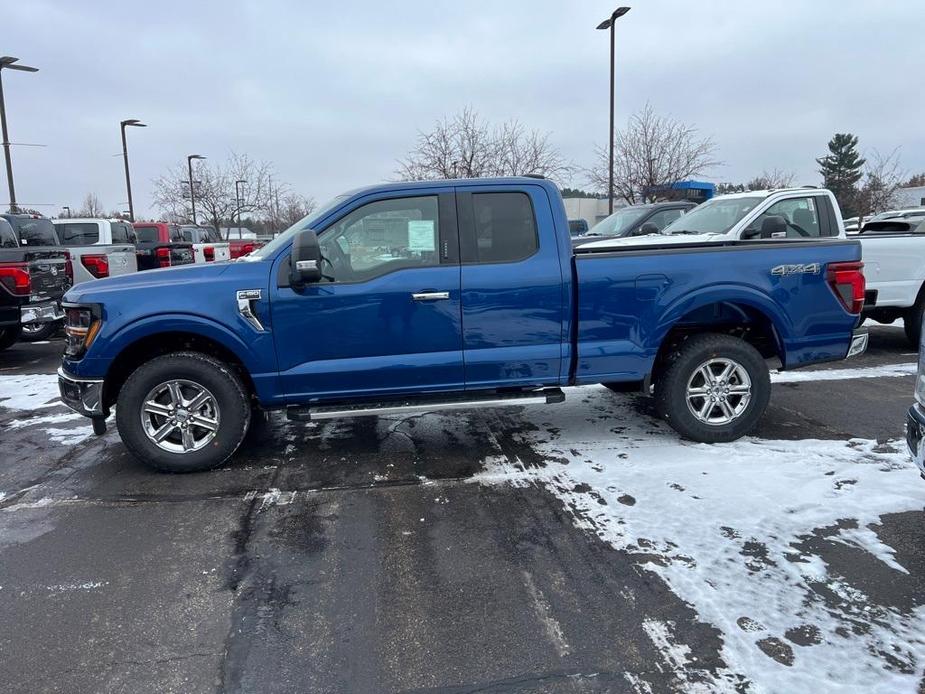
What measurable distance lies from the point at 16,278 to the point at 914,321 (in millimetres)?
11400

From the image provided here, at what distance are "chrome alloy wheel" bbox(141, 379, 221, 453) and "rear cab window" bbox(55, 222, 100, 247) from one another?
11909mm

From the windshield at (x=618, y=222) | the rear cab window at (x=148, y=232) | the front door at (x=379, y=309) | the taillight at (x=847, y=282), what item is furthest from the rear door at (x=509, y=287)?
the rear cab window at (x=148, y=232)

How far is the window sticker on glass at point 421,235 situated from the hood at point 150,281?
1.22 meters

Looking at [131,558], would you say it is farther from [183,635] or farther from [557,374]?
[557,374]

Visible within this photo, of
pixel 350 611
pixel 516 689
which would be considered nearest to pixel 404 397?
pixel 350 611

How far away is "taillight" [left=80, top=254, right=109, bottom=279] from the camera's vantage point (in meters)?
11.3

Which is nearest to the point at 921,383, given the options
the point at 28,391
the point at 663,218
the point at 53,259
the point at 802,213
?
the point at 802,213

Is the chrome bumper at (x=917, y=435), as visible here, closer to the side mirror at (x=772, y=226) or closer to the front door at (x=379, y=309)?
the front door at (x=379, y=309)

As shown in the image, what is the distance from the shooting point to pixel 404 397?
4.77 meters

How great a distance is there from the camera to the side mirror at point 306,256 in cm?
417

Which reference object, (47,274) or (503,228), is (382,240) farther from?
(47,274)

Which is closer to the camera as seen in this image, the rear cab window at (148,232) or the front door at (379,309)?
the front door at (379,309)

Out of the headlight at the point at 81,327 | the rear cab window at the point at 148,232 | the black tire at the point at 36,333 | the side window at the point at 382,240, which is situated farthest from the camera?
the rear cab window at the point at 148,232

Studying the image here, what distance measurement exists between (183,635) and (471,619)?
1.27m
